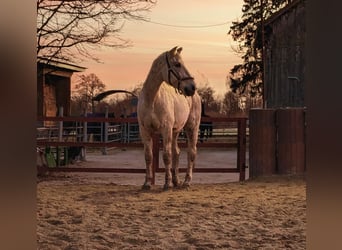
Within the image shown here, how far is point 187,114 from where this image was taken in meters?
7.54

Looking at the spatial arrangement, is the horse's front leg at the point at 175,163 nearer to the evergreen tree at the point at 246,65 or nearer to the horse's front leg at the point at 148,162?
the horse's front leg at the point at 148,162

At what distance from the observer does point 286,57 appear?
17.1 meters

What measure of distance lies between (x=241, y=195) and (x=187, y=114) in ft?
5.57

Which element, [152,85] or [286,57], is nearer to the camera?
[152,85]

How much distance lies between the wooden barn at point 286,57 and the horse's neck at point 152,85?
9053 mm

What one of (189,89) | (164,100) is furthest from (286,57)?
(189,89)

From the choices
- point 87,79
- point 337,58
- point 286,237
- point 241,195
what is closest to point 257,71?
point 87,79

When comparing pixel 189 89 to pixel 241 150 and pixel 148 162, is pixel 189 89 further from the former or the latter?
pixel 241 150

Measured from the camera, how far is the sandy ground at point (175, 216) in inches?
150

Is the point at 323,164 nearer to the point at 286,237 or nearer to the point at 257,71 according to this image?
the point at 286,237

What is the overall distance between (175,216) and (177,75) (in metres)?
2.40

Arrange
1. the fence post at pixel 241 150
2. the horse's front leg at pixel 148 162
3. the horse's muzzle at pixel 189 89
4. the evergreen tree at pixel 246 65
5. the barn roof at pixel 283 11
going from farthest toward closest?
the evergreen tree at pixel 246 65 < the barn roof at pixel 283 11 < the fence post at pixel 241 150 < the horse's front leg at pixel 148 162 < the horse's muzzle at pixel 189 89

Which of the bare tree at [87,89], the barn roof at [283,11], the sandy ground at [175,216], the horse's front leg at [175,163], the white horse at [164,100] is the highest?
the barn roof at [283,11]

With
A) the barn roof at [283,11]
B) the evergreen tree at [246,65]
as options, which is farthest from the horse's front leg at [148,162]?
the evergreen tree at [246,65]
